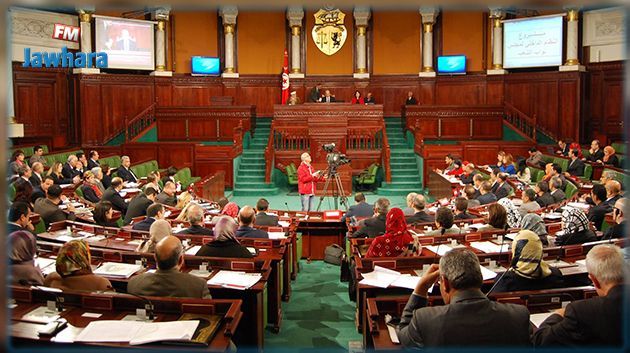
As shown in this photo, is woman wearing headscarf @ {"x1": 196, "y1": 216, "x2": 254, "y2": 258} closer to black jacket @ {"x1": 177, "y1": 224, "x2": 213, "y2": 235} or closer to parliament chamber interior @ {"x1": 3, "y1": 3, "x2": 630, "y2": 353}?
parliament chamber interior @ {"x1": 3, "y1": 3, "x2": 630, "y2": 353}

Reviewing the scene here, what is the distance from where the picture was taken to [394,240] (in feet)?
17.2

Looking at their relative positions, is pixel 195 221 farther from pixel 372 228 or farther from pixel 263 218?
pixel 372 228

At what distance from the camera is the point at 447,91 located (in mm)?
Result: 19406

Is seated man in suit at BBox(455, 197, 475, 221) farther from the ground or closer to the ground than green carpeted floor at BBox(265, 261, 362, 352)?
farther from the ground

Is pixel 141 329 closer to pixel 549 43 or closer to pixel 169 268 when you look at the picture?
pixel 169 268

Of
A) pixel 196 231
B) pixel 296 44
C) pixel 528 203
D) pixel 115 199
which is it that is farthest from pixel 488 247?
pixel 296 44

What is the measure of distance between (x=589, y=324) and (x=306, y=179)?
8.28m

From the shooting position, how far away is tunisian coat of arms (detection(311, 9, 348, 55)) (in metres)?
19.7

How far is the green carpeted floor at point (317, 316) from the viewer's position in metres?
5.42

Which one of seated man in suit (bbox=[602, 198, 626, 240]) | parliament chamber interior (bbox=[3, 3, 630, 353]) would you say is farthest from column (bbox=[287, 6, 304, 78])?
seated man in suit (bbox=[602, 198, 626, 240])

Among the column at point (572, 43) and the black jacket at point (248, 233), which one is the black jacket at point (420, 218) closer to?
the black jacket at point (248, 233)

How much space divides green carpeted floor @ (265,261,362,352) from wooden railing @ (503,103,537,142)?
10613 millimetres

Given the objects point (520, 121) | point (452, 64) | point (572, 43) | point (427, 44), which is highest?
point (427, 44)

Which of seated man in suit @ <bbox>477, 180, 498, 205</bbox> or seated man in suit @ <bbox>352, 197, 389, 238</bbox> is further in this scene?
seated man in suit @ <bbox>477, 180, 498, 205</bbox>
